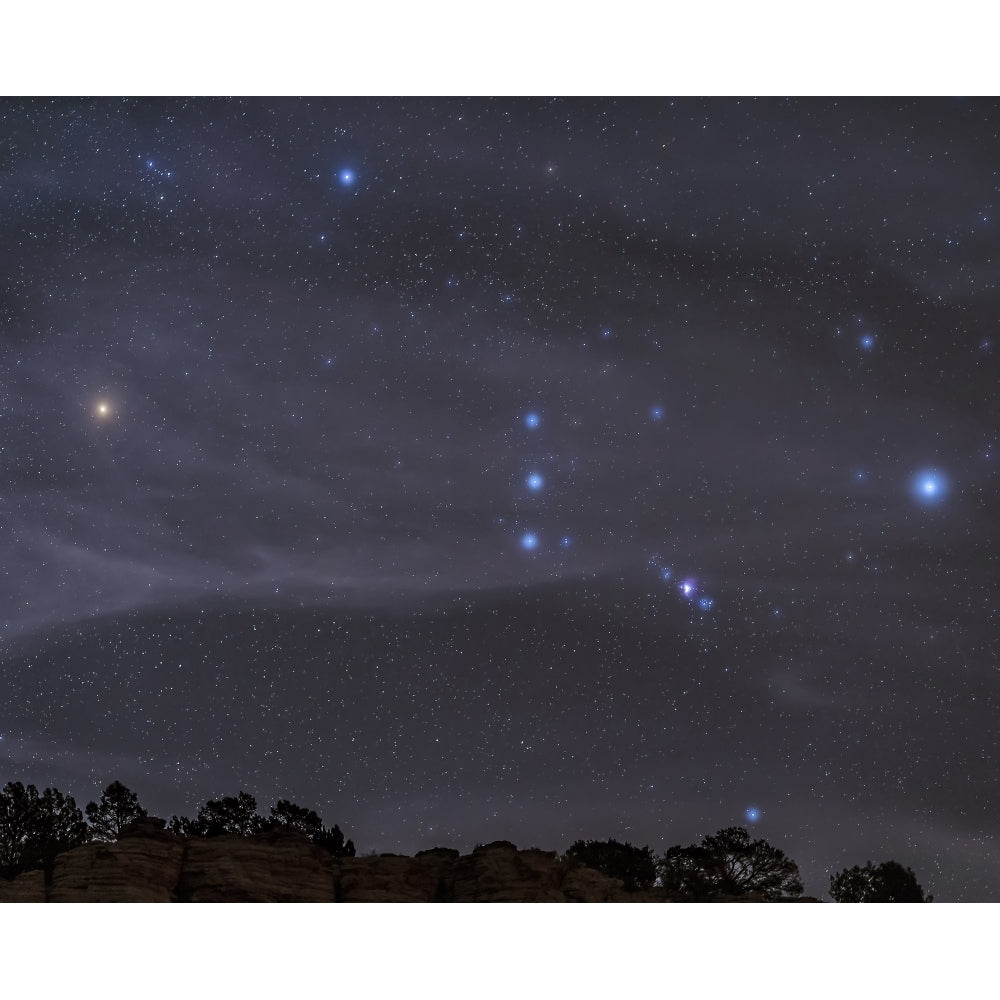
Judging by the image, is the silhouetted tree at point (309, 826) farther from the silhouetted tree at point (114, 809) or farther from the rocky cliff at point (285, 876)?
the silhouetted tree at point (114, 809)

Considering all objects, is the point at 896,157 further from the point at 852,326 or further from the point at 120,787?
the point at 120,787

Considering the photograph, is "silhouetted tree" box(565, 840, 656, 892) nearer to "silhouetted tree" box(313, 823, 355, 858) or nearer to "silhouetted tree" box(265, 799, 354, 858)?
"silhouetted tree" box(313, 823, 355, 858)

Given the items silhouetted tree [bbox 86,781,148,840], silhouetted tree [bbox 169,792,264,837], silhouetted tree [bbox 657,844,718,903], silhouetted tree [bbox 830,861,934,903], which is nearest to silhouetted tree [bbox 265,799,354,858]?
silhouetted tree [bbox 169,792,264,837]

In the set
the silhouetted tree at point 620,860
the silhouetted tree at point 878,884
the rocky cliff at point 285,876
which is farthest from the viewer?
the silhouetted tree at point 620,860

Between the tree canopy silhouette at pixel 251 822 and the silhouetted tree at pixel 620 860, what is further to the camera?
the tree canopy silhouette at pixel 251 822

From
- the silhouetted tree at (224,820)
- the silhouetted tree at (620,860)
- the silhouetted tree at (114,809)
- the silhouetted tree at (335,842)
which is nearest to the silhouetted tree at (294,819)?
the silhouetted tree at (335,842)

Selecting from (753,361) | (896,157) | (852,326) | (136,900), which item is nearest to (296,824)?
(136,900)
